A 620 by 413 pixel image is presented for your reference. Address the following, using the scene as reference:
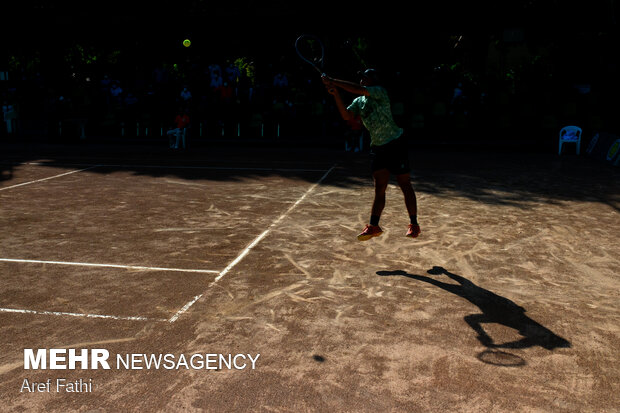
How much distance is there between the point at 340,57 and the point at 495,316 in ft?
75.4

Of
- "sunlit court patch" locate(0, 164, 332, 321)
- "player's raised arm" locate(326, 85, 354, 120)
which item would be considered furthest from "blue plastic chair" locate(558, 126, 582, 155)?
"player's raised arm" locate(326, 85, 354, 120)

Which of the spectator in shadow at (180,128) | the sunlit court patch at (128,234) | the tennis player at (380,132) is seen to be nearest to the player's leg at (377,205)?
the tennis player at (380,132)

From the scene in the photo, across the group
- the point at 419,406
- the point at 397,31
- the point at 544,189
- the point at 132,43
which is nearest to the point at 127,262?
the point at 419,406

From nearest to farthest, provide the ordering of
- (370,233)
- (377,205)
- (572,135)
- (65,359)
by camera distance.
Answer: (65,359)
(370,233)
(377,205)
(572,135)

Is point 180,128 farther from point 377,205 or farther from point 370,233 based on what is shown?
point 370,233

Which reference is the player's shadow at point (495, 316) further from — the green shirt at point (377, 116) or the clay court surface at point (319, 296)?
the green shirt at point (377, 116)

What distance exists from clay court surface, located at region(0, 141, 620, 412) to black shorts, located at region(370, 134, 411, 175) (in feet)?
3.65

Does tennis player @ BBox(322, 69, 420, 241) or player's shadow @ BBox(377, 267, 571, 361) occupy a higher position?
tennis player @ BBox(322, 69, 420, 241)

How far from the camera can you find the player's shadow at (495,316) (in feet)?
16.0

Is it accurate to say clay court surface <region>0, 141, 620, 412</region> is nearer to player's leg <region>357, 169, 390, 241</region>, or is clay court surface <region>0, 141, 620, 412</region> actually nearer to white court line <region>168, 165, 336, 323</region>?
white court line <region>168, 165, 336, 323</region>

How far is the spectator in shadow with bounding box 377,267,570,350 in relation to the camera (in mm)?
4879

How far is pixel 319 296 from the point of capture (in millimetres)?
5941

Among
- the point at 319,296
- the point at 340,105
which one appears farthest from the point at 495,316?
the point at 340,105

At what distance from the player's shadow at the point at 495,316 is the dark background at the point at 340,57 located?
15.1m
